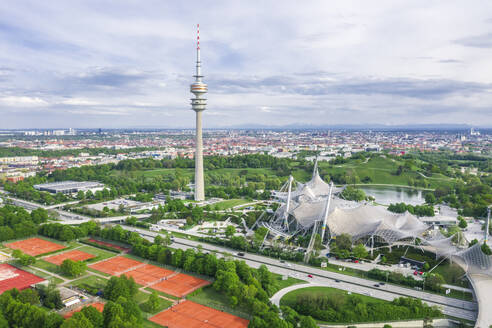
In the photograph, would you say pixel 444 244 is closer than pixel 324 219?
Yes

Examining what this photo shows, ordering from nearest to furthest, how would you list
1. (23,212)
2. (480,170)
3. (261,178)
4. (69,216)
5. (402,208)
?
(23,212), (69,216), (402,208), (261,178), (480,170)

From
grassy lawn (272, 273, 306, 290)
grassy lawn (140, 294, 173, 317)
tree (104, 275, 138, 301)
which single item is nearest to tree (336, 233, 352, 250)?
grassy lawn (272, 273, 306, 290)

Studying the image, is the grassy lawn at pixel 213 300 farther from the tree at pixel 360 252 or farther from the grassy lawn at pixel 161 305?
the tree at pixel 360 252

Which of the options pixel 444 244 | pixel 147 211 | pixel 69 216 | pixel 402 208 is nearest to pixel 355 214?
pixel 444 244

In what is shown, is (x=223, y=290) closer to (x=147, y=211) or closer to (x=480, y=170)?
(x=147, y=211)

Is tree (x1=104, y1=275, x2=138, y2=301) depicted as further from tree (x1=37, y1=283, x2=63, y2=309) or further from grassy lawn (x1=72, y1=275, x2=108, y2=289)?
tree (x1=37, y1=283, x2=63, y2=309)

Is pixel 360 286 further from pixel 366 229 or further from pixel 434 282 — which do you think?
pixel 366 229
